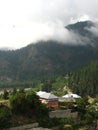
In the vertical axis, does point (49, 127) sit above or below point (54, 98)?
below

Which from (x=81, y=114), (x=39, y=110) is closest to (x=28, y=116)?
(x=39, y=110)

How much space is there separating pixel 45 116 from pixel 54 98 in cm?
1726

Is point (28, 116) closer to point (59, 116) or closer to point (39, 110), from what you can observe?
point (39, 110)

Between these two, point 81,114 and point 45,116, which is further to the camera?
point 81,114

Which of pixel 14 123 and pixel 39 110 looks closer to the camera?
pixel 14 123

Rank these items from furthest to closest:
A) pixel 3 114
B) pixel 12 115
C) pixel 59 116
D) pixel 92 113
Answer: pixel 92 113 → pixel 59 116 → pixel 12 115 → pixel 3 114

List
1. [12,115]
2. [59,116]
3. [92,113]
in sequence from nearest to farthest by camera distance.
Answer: [12,115] < [59,116] < [92,113]

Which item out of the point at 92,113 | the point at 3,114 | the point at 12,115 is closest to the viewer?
the point at 3,114

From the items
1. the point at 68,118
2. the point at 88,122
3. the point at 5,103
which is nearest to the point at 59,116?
the point at 68,118

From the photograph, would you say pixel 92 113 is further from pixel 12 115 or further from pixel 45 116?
pixel 12 115

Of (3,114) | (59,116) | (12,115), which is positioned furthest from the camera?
(59,116)

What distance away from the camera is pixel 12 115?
273ft

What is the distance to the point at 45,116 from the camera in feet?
287

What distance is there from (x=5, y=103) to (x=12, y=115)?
4.79 m
